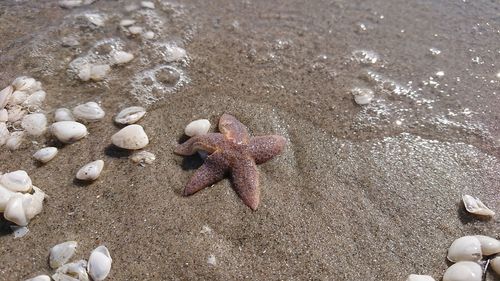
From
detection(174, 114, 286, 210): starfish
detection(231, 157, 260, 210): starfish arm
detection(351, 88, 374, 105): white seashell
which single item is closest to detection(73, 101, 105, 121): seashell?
detection(174, 114, 286, 210): starfish

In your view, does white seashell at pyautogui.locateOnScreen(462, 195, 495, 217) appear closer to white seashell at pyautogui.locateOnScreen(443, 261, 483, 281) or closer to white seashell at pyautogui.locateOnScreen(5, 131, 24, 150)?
white seashell at pyautogui.locateOnScreen(443, 261, 483, 281)

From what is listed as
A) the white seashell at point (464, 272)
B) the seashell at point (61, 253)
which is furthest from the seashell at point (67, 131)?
the white seashell at point (464, 272)

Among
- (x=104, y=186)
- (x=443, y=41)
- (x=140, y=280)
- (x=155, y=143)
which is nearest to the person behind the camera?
(x=140, y=280)

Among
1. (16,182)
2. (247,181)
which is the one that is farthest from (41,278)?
(247,181)

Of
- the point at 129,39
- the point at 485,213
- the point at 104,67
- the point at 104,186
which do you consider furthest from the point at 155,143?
the point at 485,213

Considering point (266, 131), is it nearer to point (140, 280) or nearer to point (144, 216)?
point (144, 216)

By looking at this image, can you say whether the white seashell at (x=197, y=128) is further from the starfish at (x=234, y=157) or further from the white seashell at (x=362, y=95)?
the white seashell at (x=362, y=95)

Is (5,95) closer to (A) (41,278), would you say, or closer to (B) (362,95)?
(A) (41,278)

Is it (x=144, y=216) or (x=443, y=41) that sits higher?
(x=443, y=41)
